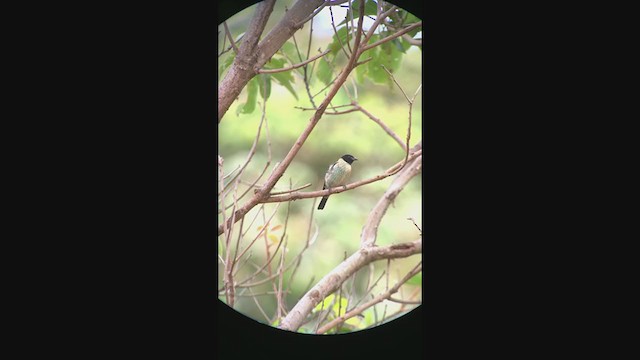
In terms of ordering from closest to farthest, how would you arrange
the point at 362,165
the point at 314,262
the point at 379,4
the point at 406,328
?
the point at 406,328, the point at 379,4, the point at 314,262, the point at 362,165

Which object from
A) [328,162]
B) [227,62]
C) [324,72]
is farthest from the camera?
[328,162]

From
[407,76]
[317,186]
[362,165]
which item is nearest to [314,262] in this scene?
[317,186]

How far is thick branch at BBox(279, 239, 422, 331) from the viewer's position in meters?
1.61

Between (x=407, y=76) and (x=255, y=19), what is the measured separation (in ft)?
6.90

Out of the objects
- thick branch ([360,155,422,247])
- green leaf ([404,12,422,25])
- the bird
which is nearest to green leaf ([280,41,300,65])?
green leaf ([404,12,422,25])

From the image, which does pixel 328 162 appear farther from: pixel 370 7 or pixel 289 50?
pixel 370 7

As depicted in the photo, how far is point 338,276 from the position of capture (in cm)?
178

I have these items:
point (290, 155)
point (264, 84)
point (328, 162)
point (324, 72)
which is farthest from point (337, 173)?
point (290, 155)

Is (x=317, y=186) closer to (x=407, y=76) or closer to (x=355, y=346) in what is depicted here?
(x=407, y=76)

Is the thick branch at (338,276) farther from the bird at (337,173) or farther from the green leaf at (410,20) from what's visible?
the bird at (337,173)

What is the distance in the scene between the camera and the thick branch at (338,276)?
161 cm

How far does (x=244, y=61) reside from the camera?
1.37m

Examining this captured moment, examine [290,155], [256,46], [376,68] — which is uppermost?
[376,68]

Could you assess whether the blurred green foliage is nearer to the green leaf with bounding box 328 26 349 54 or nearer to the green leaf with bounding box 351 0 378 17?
the green leaf with bounding box 328 26 349 54
